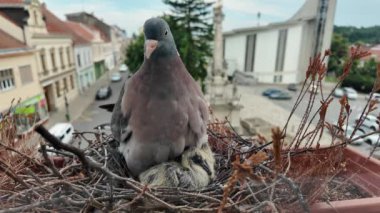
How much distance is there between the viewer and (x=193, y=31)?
6531mm

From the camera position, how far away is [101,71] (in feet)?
39.4

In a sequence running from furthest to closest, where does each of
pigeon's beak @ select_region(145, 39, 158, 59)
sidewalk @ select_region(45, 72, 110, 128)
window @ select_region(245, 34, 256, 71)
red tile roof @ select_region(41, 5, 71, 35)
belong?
window @ select_region(245, 34, 256, 71)
red tile roof @ select_region(41, 5, 71, 35)
sidewalk @ select_region(45, 72, 110, 128)
pigeon's beak @ select_region(145, 39, 158, 59)

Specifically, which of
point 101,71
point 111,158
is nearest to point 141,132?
point 111,158

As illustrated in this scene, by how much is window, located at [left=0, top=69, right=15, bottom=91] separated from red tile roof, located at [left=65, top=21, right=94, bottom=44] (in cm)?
429

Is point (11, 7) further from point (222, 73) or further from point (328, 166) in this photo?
point (328, 166)

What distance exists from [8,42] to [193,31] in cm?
389

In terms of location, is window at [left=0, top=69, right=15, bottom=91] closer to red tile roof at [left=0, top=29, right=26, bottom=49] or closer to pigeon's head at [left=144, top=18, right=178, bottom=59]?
red tile roof at [left=0, top=29, right=26, bottom=49]

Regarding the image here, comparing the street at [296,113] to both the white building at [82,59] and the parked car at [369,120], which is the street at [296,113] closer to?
the parked car at [369,120]

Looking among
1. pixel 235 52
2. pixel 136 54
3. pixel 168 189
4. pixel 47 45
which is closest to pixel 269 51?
pixel 235 52

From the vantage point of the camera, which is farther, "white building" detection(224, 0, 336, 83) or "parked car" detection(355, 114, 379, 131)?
"white building" detection(224, 0, 336, 83)

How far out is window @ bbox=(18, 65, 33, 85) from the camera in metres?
3.96

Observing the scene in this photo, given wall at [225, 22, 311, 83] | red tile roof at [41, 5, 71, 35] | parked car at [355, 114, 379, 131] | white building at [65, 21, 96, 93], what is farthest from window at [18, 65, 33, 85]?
wall at [225, 22, 311, 83]

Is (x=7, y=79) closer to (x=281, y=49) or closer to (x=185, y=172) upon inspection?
(x=185, y=172)

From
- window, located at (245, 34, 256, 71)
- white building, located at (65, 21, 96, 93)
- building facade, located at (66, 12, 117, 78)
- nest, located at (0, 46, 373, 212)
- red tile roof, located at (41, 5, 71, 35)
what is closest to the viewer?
nest, located at (0, 46, 373, 212)
